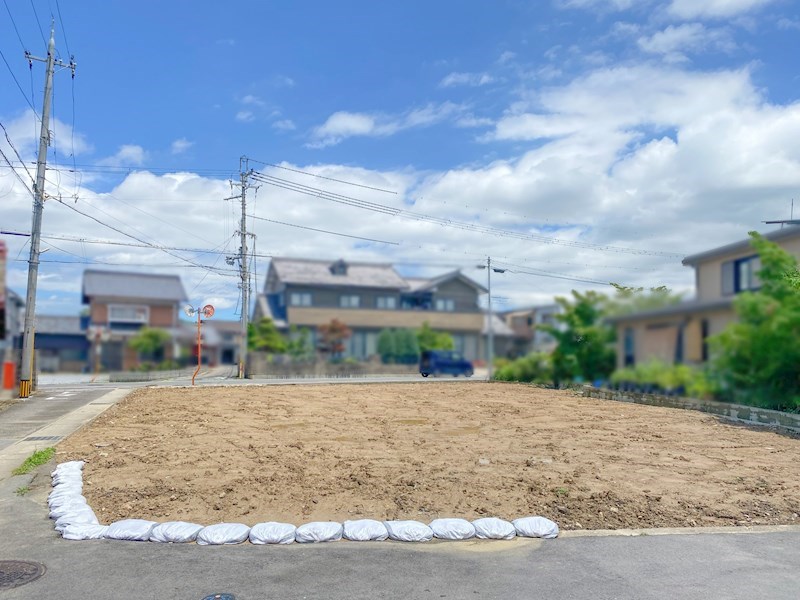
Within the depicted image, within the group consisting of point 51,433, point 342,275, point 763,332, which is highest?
point 342,275

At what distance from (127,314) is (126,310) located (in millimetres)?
79

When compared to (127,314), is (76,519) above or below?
below

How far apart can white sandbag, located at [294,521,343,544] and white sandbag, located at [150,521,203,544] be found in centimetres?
87

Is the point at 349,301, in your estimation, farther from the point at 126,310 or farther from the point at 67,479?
the point at 67,479

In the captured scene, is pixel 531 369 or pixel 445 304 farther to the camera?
pixel 445 304

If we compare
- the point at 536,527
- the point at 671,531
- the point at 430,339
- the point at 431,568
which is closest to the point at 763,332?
the point at 671,531

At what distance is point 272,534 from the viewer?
15.9 ft

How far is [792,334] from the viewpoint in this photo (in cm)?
659

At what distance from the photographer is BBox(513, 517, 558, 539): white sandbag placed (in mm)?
5023

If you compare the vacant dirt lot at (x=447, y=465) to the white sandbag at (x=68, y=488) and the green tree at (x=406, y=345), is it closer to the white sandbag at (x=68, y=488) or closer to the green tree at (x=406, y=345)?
the white sandbag at (x=68, y=488)

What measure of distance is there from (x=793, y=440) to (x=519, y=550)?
704 cm

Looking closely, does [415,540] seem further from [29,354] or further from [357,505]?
[29,354]

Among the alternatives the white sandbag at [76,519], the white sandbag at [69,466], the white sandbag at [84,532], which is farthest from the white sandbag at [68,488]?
the white sandbag at [84,532]

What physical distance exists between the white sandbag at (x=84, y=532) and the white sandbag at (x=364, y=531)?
206 centimetres
